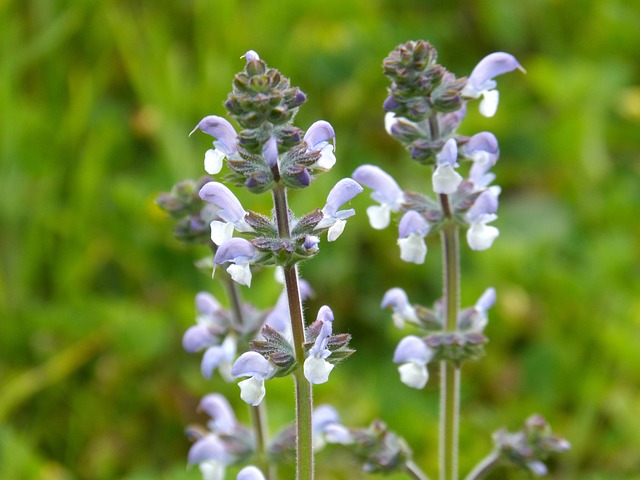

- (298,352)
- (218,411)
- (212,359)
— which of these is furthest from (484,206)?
(218,411)

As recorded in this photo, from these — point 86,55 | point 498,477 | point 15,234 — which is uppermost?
point 86,55

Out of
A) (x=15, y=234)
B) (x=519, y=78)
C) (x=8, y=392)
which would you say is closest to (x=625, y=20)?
(x=519, y=78)

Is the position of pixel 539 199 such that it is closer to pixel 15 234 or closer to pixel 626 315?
pixel 626 315

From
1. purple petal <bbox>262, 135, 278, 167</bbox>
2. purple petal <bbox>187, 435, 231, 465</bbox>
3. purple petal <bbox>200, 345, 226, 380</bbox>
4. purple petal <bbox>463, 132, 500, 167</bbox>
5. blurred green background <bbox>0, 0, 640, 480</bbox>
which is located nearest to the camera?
purple petal <bbox>262, 135, 278, 167</bbox>

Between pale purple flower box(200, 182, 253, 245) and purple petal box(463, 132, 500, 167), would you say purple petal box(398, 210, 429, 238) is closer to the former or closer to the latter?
purple petal box(463, 132, 500, 167)

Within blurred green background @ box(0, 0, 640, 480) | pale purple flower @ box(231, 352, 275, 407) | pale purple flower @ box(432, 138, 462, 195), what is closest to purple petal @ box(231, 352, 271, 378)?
pale purple flower @ box(231, 352, 275, 407)

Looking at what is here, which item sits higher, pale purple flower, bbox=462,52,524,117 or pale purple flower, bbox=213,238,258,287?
pale purple flower, bbox=462,52,524,117
